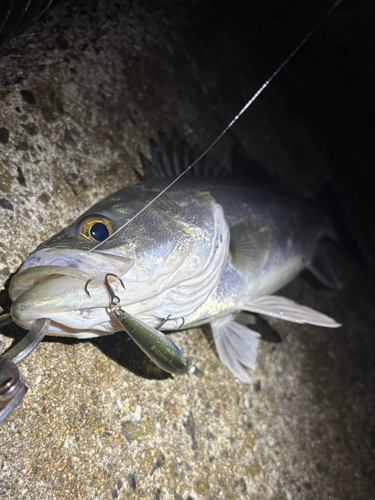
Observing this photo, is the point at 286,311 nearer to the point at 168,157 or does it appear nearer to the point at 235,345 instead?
the point at 235,345

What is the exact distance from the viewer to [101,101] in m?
1.85

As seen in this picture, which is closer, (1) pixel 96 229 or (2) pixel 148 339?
(2) pixel 148 339

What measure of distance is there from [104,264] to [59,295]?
0.54 ft

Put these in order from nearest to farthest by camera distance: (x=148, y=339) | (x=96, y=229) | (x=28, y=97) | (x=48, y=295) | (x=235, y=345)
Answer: (x=48, y=295) → (x=148, y=339) → (x=96, y=229) → (x=28, y=97) → (x=235, y=345)

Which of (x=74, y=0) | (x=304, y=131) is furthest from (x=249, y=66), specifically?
(x=74, y=0)

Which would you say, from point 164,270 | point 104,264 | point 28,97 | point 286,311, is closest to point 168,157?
point 28,97

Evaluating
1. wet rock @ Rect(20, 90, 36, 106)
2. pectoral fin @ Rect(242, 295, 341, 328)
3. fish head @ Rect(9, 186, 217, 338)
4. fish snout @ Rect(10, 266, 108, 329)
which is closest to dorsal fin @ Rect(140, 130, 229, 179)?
fish head @ Rect(9, 186, 217, 338)

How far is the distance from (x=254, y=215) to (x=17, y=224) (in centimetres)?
121

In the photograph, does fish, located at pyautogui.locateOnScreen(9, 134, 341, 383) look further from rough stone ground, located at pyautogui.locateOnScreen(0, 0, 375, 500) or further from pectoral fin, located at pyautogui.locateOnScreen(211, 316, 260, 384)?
rough stone ground, located at pyautogui.locateOnScreen(0, 0, 375, 500)

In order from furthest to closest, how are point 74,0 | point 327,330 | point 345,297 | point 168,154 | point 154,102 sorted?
point 345,297 < point 327,330 < point 154,102 < point 74,0 < point 168,154

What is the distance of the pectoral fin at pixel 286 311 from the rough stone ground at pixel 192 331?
34cm

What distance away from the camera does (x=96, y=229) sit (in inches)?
47.5

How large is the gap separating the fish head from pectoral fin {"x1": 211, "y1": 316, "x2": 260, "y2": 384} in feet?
1.80

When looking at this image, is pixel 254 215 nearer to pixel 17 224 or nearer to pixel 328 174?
pixel 17 224
